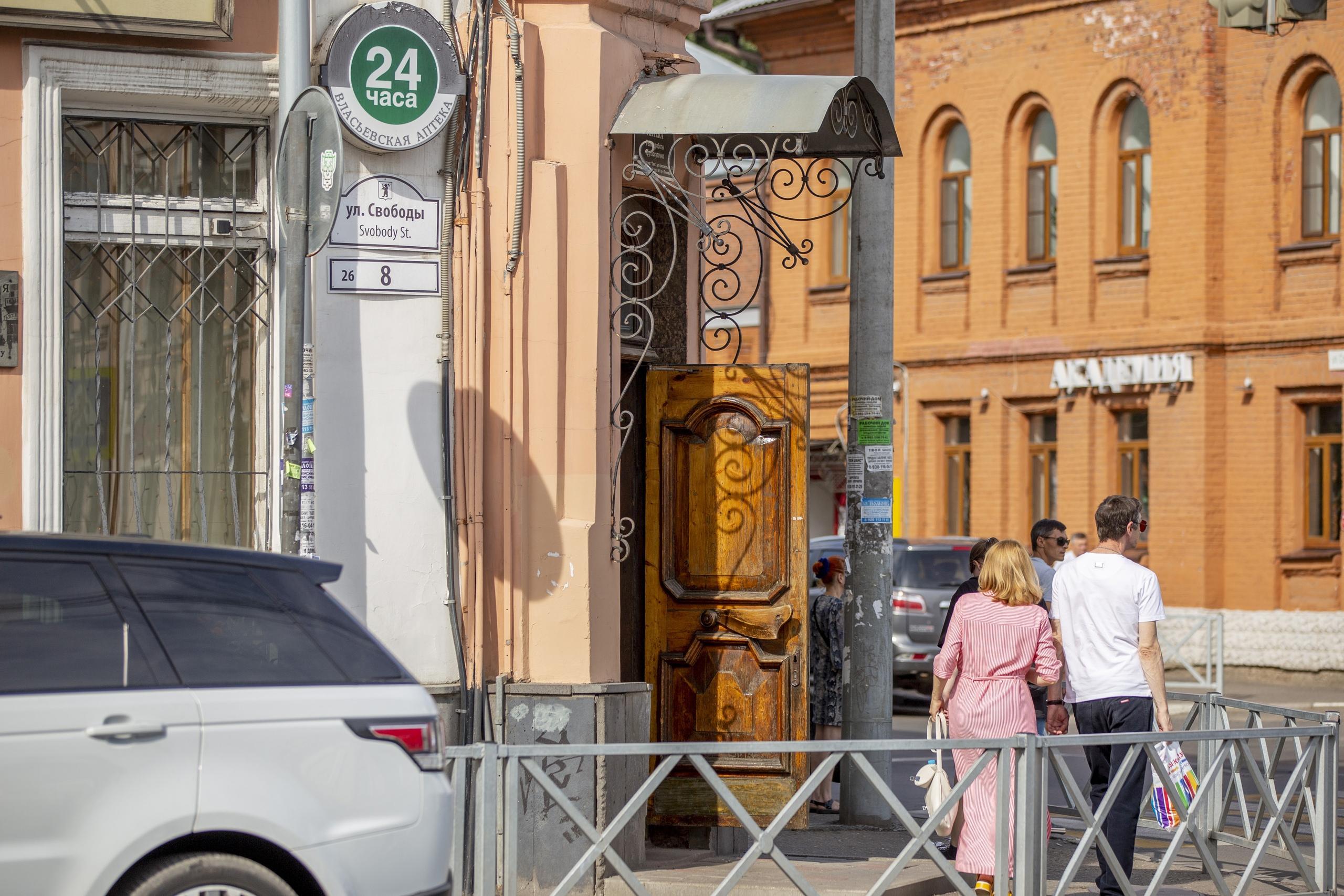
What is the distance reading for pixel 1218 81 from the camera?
27484 millimetres

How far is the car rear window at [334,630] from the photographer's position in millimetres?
6188

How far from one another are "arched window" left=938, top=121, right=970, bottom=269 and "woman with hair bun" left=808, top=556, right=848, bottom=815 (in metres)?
18.1

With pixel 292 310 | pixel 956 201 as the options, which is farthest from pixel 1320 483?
pixel 292 310

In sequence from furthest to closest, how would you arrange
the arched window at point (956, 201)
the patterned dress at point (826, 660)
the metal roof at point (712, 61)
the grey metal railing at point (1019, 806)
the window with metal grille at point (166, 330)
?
the arched window at point (956, 201) → the metal roof at point (712, 61) → the patterned dress at point (826, 660) → the window with metal grille at point (166, 330) → the grey metal railing at point (1019, 806)

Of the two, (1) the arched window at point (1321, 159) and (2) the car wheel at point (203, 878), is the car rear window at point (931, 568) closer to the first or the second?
(1) the arched window at point (1321, 159)

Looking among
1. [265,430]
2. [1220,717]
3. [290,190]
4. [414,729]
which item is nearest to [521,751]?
[414,729]

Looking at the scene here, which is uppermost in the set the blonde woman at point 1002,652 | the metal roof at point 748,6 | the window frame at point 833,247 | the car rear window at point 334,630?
the metal roof at point 748,6

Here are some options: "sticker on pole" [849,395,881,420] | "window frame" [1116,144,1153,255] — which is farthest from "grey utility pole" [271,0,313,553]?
"window frame" [1116,144,1153,255]

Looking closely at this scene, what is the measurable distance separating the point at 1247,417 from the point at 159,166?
67.0 feet

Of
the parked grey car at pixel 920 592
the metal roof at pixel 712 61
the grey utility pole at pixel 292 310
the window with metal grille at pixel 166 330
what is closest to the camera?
the grey utility pole at pixel 292 310

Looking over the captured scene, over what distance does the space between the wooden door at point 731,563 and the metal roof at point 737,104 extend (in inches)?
54.2

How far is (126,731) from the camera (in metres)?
5.72

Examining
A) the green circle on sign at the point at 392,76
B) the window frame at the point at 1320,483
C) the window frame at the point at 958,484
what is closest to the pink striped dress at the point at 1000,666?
the green circle on sign at the point at 392,76

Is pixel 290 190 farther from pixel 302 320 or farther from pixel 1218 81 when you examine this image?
pixel 1218 81
